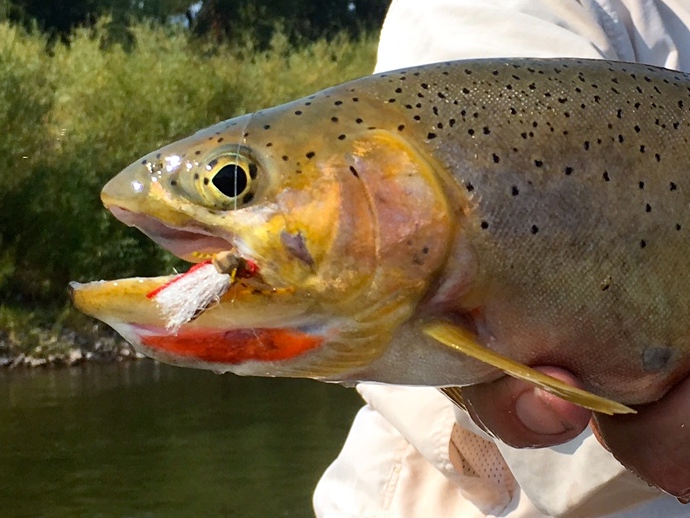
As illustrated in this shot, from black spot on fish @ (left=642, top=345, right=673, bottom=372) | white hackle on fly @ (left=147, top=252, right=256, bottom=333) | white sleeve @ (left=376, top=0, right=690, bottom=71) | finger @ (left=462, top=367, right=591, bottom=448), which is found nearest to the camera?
white hackle on fly @ (left=147, top=252, right=256, bottom=333)

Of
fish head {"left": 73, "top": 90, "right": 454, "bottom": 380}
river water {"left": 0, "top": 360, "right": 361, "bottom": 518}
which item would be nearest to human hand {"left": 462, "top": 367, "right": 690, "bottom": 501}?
fish head {"left": 73, "top": 90, "right": 454, "bottom": 380}

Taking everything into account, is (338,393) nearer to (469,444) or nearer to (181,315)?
(469,444)

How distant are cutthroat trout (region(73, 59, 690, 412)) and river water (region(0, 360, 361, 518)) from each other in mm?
6398

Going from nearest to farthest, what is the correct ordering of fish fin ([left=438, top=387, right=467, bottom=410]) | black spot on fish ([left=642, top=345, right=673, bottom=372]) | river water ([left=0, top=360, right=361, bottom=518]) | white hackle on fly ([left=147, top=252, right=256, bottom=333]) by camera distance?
white hackle on fly ([left=147, top=252, right=256, bottom=333]) < black spot on fish ([left=642, top=345, right=673, bottom=372]) < fish fin ([left=438, top=387, right=467, bottom=410]) < river water ([left=0, top=360, right=361, bottom=518])

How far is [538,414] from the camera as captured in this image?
55.7 inches

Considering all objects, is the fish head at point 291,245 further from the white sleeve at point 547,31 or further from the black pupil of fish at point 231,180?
the white sleeve at point 547,31

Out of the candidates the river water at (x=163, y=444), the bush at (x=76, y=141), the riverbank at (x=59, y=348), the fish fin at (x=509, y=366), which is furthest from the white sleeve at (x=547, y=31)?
the bush at (x=76, y=141)

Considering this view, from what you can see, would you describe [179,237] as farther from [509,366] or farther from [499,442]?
[499,442]

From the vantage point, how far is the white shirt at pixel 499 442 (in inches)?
68.0

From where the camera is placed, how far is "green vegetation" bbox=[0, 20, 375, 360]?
15.3 meters

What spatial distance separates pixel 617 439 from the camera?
152 centimetres

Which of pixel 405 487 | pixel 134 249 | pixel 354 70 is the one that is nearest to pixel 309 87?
pixel 354 70

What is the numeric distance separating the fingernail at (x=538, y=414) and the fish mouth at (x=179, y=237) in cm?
47

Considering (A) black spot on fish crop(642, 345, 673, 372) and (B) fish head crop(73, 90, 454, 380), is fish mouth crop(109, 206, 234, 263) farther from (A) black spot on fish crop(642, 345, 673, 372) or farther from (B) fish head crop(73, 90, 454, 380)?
(A) black spot on fish crop(642, 345, 673, 372)
